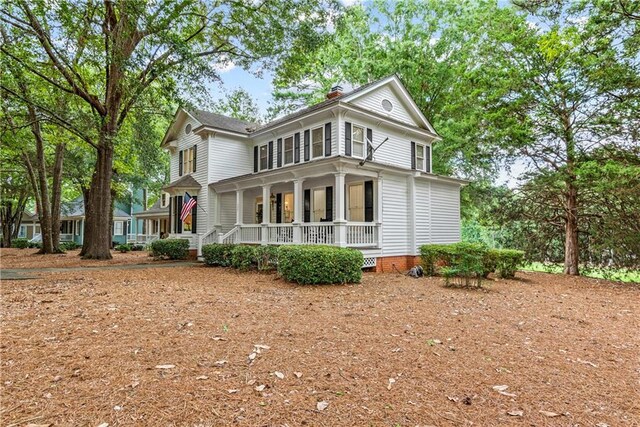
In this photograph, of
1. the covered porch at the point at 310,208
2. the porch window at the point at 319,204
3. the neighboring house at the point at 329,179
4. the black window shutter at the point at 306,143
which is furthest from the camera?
the porch window at the point at 319,204

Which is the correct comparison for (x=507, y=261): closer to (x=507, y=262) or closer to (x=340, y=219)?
(x=507, y=262)

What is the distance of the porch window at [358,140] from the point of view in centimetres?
1331

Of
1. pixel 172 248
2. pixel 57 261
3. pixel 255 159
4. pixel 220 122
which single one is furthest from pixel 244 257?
pixel 57 261

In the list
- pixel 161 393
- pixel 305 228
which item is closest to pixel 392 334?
pixel 161 393

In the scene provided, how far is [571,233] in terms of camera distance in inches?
524

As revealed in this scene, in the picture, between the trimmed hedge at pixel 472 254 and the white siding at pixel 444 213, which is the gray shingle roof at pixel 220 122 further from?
the trimmed hedge at pixel 472 254

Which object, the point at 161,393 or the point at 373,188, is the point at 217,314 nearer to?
the point at 161,393

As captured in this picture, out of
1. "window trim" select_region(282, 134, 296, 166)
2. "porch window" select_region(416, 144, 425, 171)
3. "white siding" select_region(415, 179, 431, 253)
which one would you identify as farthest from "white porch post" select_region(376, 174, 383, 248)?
"porch window" select_region(416, 144, 425, 171)

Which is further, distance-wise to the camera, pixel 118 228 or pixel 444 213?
pixel 118 228

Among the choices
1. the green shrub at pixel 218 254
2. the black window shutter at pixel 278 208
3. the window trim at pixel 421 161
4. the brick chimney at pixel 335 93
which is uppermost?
the brick chimney at pixel 335 93

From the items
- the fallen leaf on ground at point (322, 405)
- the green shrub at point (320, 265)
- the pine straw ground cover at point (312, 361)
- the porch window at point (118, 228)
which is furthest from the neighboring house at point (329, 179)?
the porch window at point (118, 228)

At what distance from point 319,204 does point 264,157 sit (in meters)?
4.11

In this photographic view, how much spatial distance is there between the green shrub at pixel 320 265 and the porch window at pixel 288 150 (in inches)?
270

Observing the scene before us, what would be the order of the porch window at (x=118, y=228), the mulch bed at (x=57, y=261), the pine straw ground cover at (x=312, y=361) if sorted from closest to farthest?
1. the pine straw ground cover at (x=312, y=361)
2. the mulch bed at (x=57, y=261)
3. the porch window at (x=118, y=228)
